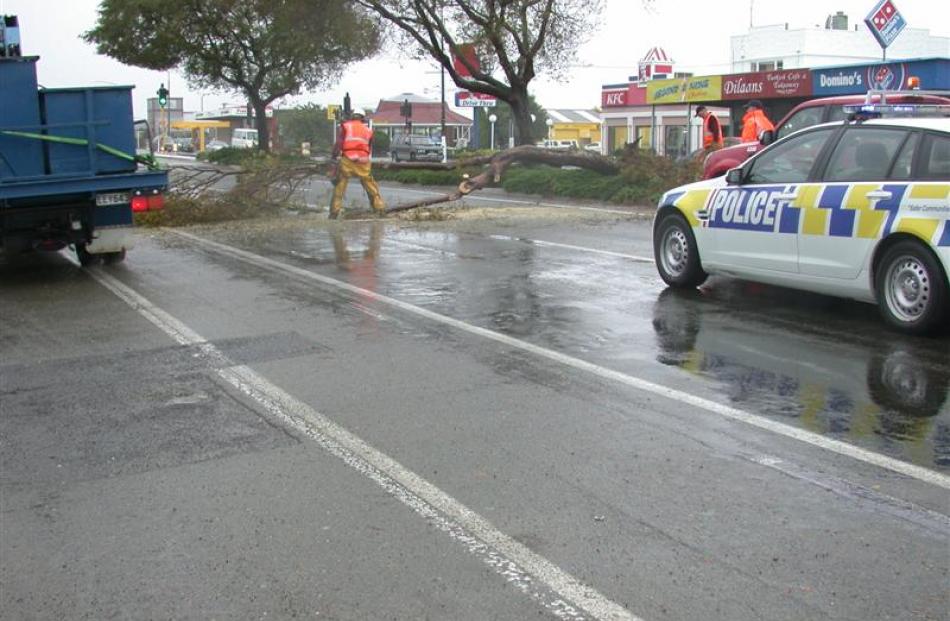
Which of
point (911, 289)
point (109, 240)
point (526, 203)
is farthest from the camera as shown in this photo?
point (526, 203)

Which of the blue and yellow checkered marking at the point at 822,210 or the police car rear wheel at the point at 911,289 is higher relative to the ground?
the blue and yellow checkered marking at the point at 822,210

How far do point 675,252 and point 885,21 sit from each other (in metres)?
8.37

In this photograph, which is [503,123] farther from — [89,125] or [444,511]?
[444,511]

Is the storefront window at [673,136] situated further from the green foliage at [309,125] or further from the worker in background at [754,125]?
the green foliage at [309,125]

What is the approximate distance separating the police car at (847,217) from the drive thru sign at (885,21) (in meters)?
8.09

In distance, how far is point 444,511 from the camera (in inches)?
184

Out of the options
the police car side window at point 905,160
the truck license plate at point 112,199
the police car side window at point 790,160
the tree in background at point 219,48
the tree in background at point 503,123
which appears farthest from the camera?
the tree in background at point 503,123

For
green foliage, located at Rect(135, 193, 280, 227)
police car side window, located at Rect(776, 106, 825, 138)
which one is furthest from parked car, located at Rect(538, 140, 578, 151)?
police car side window, located at Rect(776, 106, 825, 138)

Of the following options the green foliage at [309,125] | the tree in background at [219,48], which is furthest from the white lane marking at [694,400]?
the green foliage at [309,125]

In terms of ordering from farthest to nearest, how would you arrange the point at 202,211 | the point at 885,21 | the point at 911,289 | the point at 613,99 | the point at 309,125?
the point at 309,125 → the point at 613,99 → the point at 202,211 → the point at 885,21 → the point at 911,289

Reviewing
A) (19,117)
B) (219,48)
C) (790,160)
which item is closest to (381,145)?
(219,48)

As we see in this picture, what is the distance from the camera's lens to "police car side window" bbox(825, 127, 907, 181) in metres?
8.17

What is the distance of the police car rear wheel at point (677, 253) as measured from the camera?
10.2 meters

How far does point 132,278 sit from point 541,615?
9.57 m
